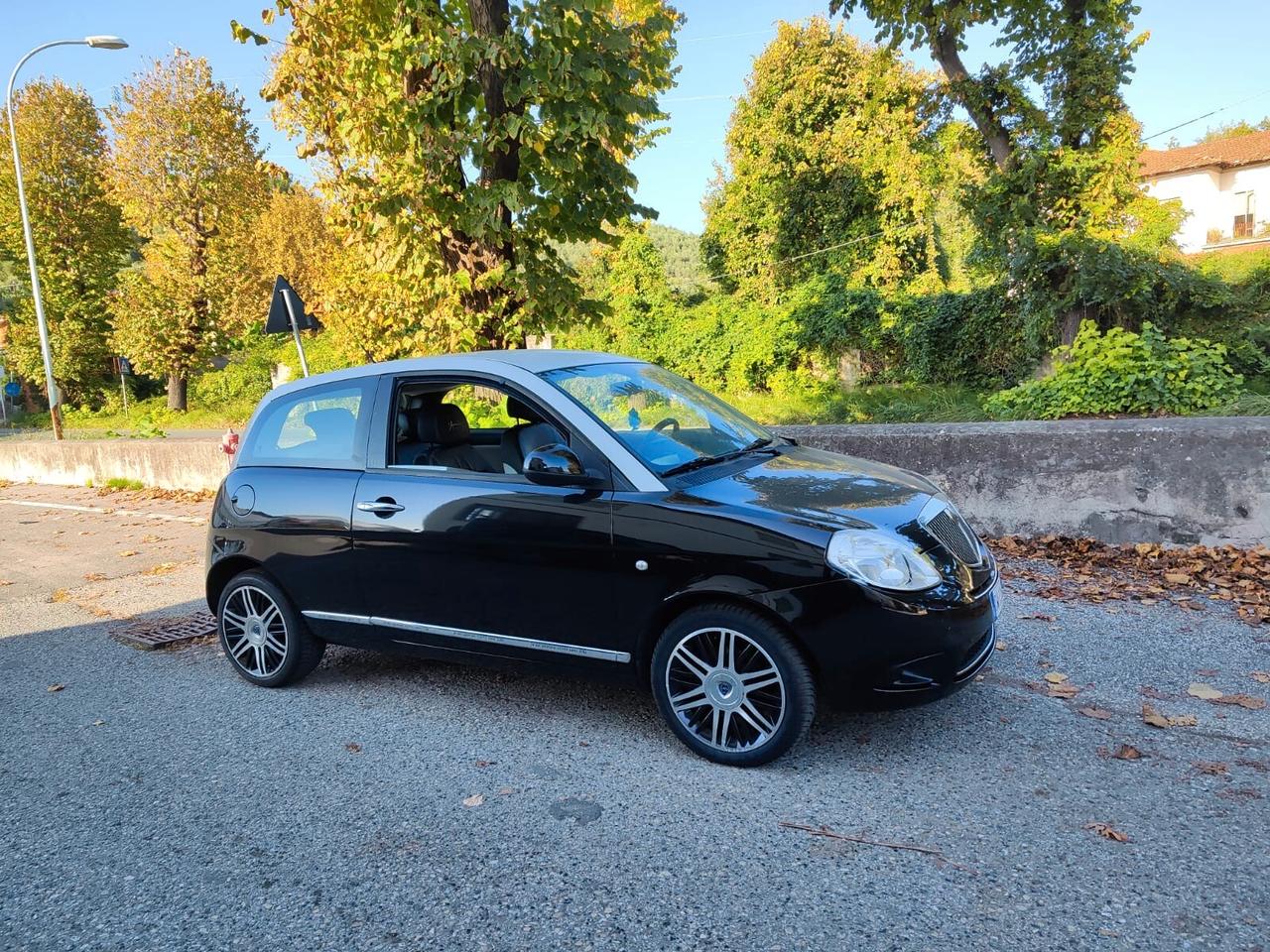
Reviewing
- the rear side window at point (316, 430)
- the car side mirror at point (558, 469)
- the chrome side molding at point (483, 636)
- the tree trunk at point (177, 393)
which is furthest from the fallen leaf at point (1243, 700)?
the tree trunk at point (177, 393)

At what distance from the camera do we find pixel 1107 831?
2984mm

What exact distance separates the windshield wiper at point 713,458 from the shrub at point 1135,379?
4.36 metres

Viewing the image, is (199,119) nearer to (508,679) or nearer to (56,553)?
(56,553)

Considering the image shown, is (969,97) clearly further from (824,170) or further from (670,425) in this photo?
(824,170)

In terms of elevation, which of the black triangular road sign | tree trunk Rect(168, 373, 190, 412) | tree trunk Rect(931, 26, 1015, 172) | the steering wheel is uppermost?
tree trunk Rect(931, 26, 1015, 172)

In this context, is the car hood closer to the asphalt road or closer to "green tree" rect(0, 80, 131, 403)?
the asphalt road

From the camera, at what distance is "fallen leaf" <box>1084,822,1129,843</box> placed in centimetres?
294

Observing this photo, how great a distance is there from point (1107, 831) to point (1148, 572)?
356 cm

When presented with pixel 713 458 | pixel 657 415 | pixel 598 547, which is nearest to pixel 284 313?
pixel 657 415

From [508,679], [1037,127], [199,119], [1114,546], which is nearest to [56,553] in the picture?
[508,679]

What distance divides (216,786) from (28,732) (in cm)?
151

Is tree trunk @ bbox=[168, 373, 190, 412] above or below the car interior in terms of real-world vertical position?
above

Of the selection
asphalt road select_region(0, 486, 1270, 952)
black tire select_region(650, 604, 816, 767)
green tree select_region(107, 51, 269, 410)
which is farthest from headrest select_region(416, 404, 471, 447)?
green tree select_region(107, 51, 269, 410)

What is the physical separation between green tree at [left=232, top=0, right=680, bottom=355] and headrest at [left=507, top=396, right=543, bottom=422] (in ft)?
14.7
